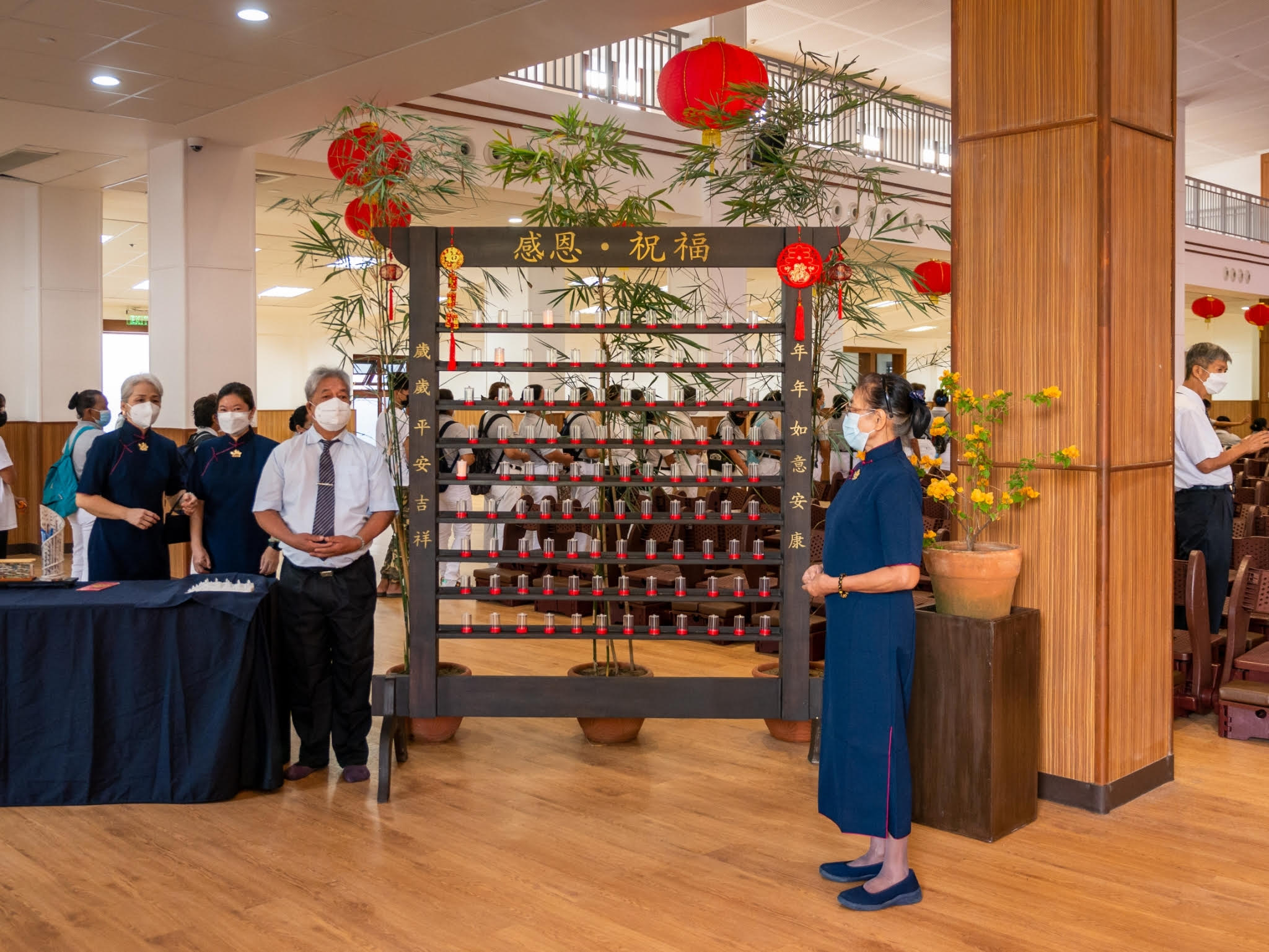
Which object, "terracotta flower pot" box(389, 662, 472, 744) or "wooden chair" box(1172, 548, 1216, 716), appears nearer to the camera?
"terracotta flower pot" box(389, 662, 472, 744)

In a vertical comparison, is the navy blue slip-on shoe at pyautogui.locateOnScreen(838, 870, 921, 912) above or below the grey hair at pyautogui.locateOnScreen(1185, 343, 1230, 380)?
below

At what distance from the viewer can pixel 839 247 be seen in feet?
16.0

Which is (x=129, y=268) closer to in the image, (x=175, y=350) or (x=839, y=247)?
(x=175, y=350)

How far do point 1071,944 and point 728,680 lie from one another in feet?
5.76

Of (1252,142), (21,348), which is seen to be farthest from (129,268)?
(1252,142)

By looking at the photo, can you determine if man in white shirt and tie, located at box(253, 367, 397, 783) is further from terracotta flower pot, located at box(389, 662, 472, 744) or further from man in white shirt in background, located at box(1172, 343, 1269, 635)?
man in white shirt in background, located at box(1172, 343, 1269, 635)

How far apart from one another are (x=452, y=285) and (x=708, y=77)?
93.0 inches

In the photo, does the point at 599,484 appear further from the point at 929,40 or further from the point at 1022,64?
the point at 929,40

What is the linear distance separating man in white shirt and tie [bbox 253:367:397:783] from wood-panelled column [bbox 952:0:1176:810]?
245cm

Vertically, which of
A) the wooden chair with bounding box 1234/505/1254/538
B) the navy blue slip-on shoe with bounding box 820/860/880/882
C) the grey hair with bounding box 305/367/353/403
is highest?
the grey hair with bounding box 305/367/353/403

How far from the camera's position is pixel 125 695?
14.0 feet

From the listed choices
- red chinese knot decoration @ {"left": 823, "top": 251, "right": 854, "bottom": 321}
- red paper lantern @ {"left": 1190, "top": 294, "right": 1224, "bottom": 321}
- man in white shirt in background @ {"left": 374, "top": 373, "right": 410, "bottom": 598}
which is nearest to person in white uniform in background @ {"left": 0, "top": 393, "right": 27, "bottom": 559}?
man in white shirt in background @ {"left": 374, "top": 373, "right": 410, "bottom": 598}

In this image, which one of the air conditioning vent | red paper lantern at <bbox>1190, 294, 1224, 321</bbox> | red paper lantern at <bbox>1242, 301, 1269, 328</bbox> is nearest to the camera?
the air conditioning vent

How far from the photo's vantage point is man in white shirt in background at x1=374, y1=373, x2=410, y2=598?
5.34m
